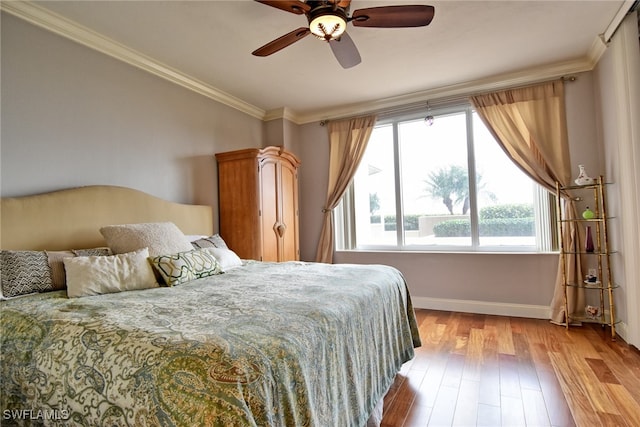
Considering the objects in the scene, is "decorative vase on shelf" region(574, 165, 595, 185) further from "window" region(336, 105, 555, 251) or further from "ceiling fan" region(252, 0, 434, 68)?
"ceiling fan" region(252, 0, 434, 68)

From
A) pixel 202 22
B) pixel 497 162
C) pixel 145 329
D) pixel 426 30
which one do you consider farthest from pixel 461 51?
pixel 145 329

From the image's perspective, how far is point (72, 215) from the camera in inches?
83.8

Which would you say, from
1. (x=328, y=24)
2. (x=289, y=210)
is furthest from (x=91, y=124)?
(x=289, y=210)

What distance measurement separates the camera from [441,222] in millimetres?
3771

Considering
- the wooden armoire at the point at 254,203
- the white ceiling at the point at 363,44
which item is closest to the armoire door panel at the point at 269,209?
the wooden armoire at the point at 254,203

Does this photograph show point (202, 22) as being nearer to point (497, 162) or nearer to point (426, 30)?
point (426, 30)

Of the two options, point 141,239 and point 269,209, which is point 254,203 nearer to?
point 269,209

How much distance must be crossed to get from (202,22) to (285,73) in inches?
39.2

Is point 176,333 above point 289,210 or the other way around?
the other way around

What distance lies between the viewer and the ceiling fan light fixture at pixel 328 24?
179cm

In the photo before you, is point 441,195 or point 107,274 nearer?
point 107,274

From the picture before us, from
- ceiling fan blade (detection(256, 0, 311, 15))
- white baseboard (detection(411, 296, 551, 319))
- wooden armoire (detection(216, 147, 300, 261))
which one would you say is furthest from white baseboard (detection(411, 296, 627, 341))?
ceiling fan blade (detection(256, 0, 311, 15))

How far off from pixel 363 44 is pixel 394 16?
2.88ft

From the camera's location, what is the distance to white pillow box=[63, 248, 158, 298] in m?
1.62
